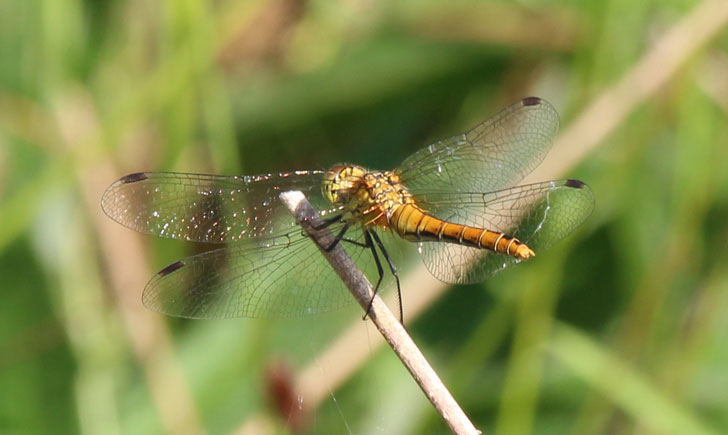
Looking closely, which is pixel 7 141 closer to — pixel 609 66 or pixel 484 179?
pixel 484 179

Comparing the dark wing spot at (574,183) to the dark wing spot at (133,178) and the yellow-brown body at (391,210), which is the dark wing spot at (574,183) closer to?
the yellow-brown body at (391,210)

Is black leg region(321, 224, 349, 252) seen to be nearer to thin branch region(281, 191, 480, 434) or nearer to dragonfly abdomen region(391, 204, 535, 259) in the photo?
thin branch region(281, 191, 480, 434)

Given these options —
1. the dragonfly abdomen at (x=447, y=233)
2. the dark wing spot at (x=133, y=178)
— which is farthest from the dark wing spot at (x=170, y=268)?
the dragonfly abdomen at (x=447, y=233)

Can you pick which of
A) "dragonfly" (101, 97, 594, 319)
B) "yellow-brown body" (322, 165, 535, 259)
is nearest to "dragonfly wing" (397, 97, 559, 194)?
"dragonfly" (101, 97, 594, 319)

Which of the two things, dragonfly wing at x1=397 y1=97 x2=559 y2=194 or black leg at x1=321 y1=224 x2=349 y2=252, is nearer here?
black leg at x1=321 y1=224 x2=349 y2=252

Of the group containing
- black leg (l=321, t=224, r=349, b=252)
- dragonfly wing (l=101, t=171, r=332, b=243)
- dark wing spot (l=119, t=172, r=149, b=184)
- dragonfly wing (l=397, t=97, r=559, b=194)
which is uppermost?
dark wing spot (l=119, t=172, r=149, b=184)

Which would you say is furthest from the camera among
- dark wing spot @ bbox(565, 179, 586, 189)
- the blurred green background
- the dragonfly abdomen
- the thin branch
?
the blurred green background

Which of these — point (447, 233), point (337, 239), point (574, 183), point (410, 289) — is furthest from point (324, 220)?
point (410, 289)
